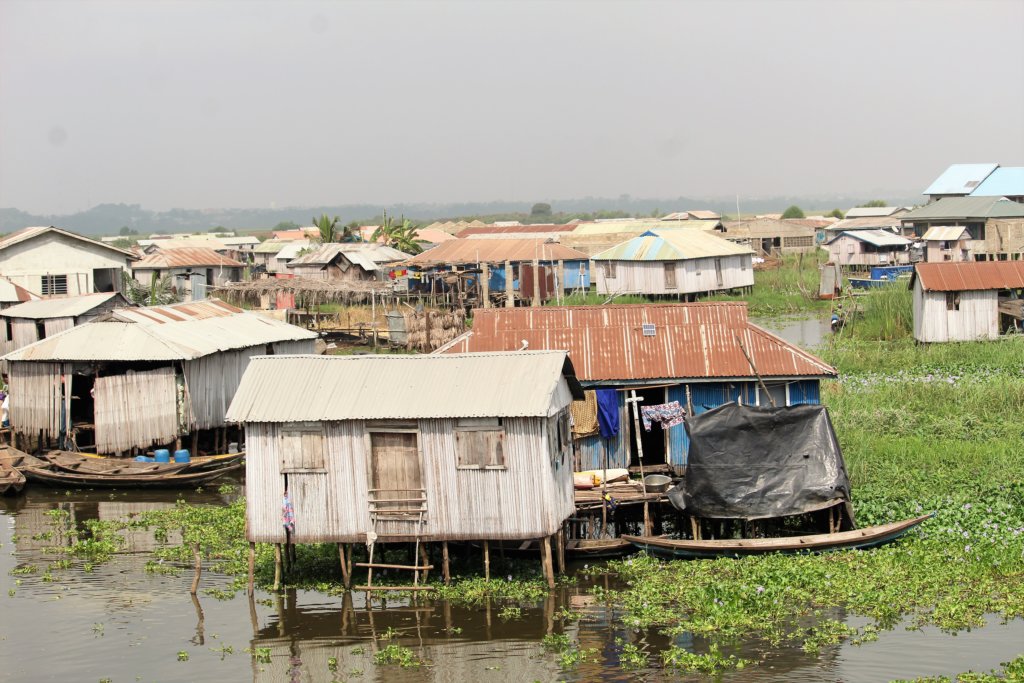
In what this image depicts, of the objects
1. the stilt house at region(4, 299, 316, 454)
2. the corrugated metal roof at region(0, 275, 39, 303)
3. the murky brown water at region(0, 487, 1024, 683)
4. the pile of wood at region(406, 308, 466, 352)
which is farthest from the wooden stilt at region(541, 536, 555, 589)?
the corrugated metal roof at region(0, 275, 39, 303)

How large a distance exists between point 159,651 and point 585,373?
353 inches

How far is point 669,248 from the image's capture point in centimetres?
4872

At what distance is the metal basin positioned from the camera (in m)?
19.9

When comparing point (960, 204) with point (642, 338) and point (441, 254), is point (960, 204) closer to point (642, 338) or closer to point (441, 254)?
point (441, 254)

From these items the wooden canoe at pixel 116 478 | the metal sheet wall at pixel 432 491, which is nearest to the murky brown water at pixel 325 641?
the metal sheet wall at pixel 432 491

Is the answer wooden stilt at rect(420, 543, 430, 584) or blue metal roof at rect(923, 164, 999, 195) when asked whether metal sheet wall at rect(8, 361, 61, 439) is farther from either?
blue metal roof at rect(923, 164, 999, 195)

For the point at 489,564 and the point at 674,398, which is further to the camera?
the point at 674,398

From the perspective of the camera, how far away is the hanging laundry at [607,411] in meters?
Result: 21.1

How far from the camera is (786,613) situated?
53.7 ft

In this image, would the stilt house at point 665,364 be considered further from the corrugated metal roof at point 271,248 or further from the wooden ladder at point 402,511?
the corrugated metal roof at point 271,248

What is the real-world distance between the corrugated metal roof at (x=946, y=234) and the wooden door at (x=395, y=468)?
140 feet

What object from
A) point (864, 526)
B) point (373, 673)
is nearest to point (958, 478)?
point (864, 526)

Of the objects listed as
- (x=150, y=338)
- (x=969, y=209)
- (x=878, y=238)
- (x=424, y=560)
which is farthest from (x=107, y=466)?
(x=878, y=238)

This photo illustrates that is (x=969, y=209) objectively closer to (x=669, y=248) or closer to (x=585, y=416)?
(x=669, y=248)
